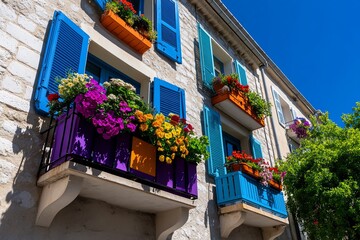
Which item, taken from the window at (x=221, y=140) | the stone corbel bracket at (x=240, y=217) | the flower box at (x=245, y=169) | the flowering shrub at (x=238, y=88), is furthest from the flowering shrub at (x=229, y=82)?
the stone corbel bracket at (x=240, y=217)

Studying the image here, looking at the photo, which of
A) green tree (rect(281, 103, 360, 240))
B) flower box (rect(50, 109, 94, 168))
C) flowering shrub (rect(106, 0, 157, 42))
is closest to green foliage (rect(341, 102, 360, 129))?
green tree (rect(281, 103, 360, 240))

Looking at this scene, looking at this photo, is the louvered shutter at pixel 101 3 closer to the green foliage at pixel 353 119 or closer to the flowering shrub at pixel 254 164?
the flowering shrub at pixel 254 164

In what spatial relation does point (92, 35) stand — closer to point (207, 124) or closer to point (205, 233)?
point (207, 124)

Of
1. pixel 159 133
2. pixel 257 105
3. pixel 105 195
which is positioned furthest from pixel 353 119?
pixel 105 195

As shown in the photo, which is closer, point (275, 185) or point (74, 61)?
point (74, 61)

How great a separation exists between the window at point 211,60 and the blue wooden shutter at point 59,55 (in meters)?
3.46

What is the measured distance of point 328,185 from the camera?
20.1ft

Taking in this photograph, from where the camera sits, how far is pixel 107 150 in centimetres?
354

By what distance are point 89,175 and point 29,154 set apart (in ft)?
2.63

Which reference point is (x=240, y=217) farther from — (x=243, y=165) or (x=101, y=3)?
(x=101, y=3)

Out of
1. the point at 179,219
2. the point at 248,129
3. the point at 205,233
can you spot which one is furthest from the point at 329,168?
the point at 179,219

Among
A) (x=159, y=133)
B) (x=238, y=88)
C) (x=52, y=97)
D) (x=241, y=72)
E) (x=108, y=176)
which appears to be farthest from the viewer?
(x=241, y=72)

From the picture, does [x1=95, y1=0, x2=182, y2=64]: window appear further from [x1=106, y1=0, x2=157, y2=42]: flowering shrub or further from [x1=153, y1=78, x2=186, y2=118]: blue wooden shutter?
[x1=153, y1=78, x2=186, y2=118]: blue wooden shutter

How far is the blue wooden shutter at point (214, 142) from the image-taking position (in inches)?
244
